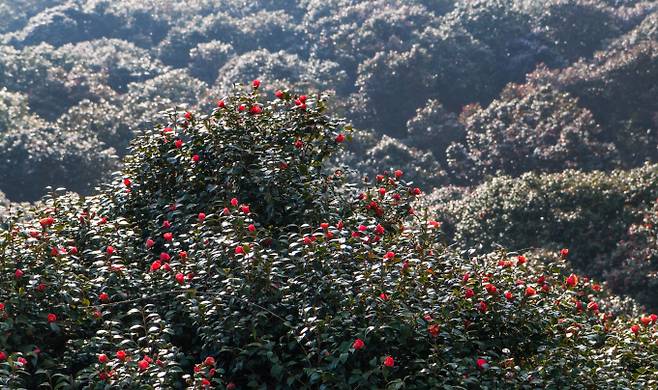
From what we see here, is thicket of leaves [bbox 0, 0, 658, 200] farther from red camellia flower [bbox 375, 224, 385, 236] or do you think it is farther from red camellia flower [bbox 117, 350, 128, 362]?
red camellia flower [bbox 117, 350, 128, 362]

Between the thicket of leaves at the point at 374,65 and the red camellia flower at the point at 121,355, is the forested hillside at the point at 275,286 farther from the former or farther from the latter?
the thicket of leaves at the point at 374,65

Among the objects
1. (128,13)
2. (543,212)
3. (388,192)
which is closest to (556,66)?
(543,212)

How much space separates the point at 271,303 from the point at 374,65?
23309mm

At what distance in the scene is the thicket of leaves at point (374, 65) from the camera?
2291 cm

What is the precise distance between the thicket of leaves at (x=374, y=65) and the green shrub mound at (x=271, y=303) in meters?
14.2

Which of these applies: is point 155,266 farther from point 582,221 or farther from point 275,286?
point 582,221

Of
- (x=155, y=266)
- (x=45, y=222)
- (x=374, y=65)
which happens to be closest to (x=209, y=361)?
(x=155, y=266)

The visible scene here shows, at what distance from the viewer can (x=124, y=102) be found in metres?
25.1

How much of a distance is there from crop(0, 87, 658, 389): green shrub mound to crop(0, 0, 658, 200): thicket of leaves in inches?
559

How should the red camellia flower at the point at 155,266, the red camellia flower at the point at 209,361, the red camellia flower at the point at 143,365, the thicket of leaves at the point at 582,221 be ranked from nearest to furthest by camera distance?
the red camellia flower at the point at 143,365, the red camellia flower at the point at 209,361, the red camellia flower at the point at 155,266, the thicket of leaves at the point at 582,221

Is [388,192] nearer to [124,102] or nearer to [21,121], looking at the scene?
[21,121]

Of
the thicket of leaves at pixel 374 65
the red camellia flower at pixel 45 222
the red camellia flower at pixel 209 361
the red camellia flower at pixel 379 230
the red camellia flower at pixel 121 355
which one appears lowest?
the red camellia flower at pixel 209 361

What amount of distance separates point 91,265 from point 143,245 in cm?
74

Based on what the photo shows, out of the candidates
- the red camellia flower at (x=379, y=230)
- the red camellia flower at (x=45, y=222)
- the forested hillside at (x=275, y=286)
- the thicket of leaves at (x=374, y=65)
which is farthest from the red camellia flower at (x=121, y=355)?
the thicket of leaves at (x=374, y=65)
